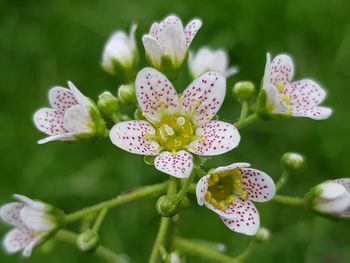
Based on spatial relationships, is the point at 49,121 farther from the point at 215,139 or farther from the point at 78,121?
the point at 215,139

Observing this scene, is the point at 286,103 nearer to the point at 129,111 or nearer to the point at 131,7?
the point at 129,111

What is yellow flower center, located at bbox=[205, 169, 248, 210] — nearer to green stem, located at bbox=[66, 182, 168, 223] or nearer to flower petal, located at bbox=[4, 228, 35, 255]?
green stem, located at bbox=[66, 182, 168, 223]

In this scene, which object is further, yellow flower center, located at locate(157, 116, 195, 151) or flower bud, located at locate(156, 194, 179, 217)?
yellow flower center, located at locate(157, 116, 195, 151)

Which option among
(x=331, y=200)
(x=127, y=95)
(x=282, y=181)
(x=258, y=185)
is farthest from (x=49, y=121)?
(x=331, y=200)

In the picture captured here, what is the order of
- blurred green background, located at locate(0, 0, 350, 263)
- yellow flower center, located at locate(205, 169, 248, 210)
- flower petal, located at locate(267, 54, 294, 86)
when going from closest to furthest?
1. yellow flower center, located at locate(205, 169, 248, 210)
2. flower petal, located at locate(267, 54, 294, 86)
3. blurred green background, located at locate(0, 0, 350, 263)

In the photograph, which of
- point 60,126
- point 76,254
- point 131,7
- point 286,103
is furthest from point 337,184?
point 131,7

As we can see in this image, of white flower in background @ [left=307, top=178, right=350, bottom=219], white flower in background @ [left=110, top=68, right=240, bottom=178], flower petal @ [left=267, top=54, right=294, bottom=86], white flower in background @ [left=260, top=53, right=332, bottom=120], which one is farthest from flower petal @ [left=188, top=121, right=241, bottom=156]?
white flower in background @ [left=307, top=178, right=350, bottom=219]
